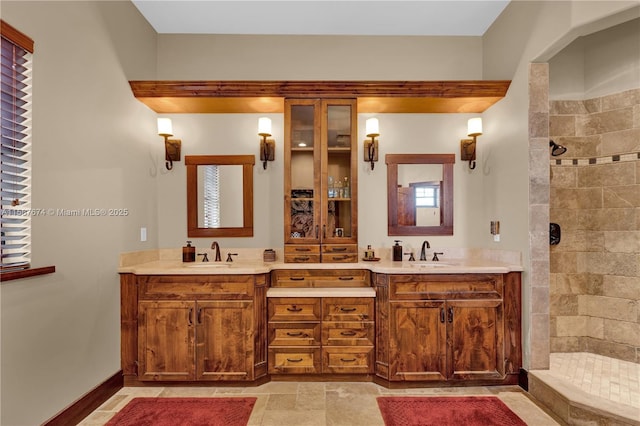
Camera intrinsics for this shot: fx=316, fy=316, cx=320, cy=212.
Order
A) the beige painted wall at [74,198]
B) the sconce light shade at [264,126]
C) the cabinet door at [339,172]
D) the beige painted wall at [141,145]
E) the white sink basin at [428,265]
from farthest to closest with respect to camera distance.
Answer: the sconce light shade at [264,126] → the cabinet door at [339,172] → the white sink basin at [428,265] → the beige painted wall at [141,145] → the beige painted wall at [74,198]

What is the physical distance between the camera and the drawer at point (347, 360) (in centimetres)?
253

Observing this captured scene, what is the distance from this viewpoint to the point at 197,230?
3.15 metres

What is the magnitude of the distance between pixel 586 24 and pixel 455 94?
927 mm

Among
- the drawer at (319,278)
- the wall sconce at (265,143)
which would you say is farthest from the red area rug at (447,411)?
the wall sconce at (265,143)

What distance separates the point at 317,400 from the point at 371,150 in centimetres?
222

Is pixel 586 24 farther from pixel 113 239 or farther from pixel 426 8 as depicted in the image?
pixel 113 239

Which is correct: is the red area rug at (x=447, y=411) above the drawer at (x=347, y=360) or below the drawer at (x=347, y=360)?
below

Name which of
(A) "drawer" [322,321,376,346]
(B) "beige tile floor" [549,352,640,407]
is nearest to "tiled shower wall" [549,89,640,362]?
(B) "beige tile floor" [549,352,640,407]

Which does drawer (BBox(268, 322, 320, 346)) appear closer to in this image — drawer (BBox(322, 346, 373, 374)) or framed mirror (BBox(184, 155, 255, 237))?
drawer (BBox(322, 346, 373, 374))

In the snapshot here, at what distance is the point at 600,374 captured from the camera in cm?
248

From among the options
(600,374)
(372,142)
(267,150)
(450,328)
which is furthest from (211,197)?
(600,374)

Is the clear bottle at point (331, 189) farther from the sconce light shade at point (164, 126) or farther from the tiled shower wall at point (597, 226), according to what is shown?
the tiled shower wall at point (597, 226)

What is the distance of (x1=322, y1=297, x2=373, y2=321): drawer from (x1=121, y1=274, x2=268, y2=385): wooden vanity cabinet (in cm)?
54

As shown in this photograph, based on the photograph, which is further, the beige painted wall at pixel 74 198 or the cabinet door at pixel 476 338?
the cabinet door at pixel 476 338
